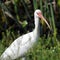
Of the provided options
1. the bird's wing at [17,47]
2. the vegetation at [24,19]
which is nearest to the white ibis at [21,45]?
the bird's wing at [17,47]

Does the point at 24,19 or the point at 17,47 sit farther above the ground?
the point at 17,47

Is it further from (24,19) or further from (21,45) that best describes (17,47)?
(24,19)

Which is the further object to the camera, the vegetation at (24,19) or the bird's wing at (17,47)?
the vegetation at (24,19)

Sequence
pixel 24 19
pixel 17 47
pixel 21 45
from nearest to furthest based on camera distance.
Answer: pixel 17 47 < pixel 21 45 < pixel 24 19

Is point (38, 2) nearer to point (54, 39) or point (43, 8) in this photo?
point (43, 8)

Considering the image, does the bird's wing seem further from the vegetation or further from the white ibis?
the vegetation

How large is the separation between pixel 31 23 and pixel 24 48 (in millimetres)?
2162

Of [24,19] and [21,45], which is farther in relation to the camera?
[24,19]

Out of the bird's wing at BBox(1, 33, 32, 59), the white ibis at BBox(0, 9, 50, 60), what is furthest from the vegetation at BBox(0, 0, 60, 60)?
the bird's wing at BBox(1, 33, 32, 59)

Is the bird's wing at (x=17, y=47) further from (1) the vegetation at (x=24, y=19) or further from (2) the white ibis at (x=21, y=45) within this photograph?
(1) the vegetation at (x=24, y=19)

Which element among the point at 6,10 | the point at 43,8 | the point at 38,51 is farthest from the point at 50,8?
the point at 38,51

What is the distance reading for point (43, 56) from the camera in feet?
18.5

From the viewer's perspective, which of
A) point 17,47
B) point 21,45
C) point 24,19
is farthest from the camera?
point 24,19

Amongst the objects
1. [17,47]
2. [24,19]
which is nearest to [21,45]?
[17,47]
